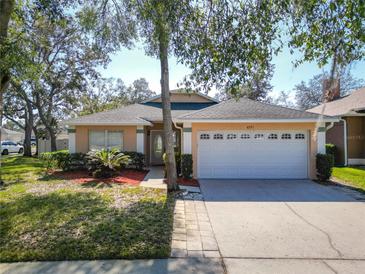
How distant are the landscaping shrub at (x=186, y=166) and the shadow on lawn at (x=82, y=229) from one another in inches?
137

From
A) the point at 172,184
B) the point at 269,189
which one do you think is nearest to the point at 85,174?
the point at 172,184

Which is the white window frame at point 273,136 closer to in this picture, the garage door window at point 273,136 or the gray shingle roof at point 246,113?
the garage door window at point 273,136

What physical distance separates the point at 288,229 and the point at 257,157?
249 inches

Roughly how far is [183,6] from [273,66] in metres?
2.39

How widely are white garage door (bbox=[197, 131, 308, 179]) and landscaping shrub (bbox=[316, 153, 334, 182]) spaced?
647 mm

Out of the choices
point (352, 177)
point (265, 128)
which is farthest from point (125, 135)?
point (352, 177)

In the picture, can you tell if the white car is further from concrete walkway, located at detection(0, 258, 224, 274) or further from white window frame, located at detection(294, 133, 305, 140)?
concrete walkway, located at detection(0, 258, 224, 274)

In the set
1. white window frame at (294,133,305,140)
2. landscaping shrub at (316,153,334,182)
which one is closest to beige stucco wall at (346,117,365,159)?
white window frame at (294,133,305,140)

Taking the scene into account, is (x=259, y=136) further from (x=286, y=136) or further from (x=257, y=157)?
(x=286, y=136)

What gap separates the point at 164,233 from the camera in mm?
5156

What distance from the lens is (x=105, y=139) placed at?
49.4 ft

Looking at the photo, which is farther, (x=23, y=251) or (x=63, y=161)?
(x=63, y=161)

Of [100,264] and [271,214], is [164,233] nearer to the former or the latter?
[100,264]

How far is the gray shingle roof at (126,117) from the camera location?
570 inches
